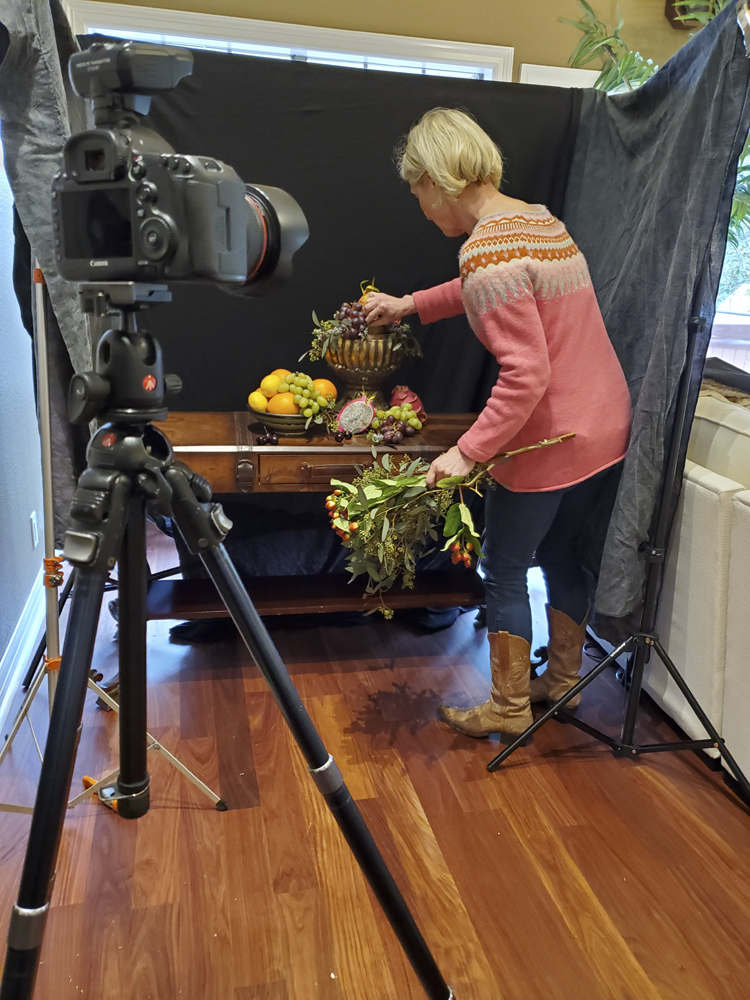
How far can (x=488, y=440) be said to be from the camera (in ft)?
5.20

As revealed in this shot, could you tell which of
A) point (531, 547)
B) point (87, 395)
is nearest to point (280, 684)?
point (87, 395)

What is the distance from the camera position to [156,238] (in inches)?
31.9

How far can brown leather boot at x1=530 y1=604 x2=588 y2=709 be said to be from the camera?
196cm

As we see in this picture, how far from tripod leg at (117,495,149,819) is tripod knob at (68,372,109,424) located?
11 cm

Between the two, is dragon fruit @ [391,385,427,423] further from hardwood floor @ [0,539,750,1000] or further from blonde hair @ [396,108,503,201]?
hardwood floor @ [0,539,750,1000]

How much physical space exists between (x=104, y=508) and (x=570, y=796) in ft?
4.29

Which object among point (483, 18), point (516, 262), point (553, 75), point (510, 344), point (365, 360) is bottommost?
point (365, 360)

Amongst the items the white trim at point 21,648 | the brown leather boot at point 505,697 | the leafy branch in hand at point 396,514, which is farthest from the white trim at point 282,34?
the brown leather boot at point 505,697

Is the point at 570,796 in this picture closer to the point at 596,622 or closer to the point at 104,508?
the point at 596,622

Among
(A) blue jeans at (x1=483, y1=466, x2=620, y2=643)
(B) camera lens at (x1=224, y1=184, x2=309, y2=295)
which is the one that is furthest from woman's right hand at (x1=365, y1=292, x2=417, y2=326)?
(B) camera lens at (x1=224, y1=184, x2=309, y2=295)

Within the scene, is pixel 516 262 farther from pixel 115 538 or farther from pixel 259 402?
pixel 115 538

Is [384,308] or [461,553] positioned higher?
[384,308]

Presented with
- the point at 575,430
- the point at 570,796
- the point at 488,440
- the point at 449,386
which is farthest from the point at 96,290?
the point at 449,386

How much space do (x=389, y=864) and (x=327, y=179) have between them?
1767 millimetres
